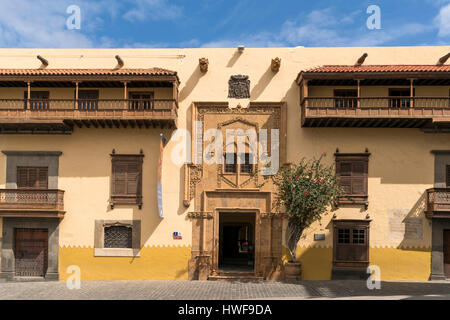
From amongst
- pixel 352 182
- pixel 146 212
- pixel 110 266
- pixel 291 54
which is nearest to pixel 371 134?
pixel 352 182

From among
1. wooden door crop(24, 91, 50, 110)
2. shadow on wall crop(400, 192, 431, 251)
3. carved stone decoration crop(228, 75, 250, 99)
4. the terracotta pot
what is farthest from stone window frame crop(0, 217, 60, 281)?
shadow on wall crop(400, 192, 431, 251)

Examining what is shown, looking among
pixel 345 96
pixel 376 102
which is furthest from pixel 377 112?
pixel 345 96

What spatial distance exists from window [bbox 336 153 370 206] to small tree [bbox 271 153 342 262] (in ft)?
1.49

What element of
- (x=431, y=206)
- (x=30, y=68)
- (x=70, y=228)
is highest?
(x=30, y=68)

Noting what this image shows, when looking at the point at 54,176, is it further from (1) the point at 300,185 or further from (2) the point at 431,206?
(2) the point at 431,206

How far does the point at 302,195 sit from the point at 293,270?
12.7 feet

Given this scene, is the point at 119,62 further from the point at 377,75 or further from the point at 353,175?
the point at 353,175

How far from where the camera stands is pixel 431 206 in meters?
19.2

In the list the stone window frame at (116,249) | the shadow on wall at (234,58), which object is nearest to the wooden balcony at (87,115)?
the shadow on wall at (234,58)

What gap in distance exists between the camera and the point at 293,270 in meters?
19.4

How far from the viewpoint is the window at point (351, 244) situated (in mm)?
19594

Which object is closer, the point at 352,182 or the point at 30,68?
the point at 352,182

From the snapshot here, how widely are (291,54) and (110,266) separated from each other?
47.8 ft
